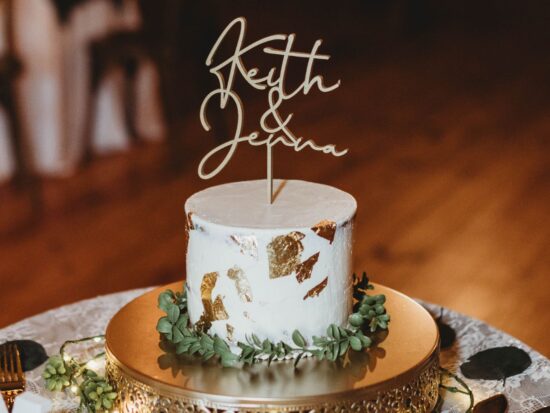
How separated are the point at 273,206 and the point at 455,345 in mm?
629

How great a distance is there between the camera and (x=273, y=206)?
1513 millimetres

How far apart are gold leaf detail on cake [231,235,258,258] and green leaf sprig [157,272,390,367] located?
0.50 ft

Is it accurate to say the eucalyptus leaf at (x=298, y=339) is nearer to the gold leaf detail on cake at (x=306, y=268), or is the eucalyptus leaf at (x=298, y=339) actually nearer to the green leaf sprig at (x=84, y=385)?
the gold leaf detail on cake at (x=306, y=268)

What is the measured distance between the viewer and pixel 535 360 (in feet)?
5.82

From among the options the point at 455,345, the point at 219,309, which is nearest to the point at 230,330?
the point at 219,309

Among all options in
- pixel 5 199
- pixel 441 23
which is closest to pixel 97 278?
pixel 5 199

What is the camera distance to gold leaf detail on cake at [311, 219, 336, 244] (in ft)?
4.64

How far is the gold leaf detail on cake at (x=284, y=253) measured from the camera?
4.59 feet

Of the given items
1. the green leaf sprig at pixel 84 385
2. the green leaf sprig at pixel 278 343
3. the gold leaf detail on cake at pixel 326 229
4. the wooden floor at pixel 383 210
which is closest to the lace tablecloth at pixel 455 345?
the green leaf sprig at pixel 84 385

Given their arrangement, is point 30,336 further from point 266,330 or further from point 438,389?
point 438,389

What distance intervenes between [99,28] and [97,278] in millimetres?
1703

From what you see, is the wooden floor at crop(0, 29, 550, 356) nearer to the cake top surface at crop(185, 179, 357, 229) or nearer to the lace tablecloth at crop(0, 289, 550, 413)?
the lace tablecloth at crop(0, 289, 550, 413)

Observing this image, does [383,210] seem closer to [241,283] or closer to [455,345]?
[455,345]

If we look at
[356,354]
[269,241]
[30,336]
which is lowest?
[30,336]
